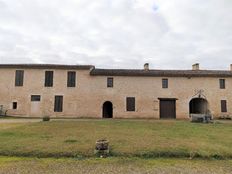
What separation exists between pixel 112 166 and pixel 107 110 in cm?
2127

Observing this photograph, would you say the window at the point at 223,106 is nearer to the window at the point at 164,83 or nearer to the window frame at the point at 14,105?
the window at the point at 164,83

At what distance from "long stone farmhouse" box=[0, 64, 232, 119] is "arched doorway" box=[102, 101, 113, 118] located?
0.88m

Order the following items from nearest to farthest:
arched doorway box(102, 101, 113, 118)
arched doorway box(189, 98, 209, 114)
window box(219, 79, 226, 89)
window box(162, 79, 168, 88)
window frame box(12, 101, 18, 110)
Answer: window frame box(12, 101, 18, 110), window box(162, 79, 168, 88), window box(219, 79, 226, 89), arched doorway box(189, 98, 209, 114), arched doorway box(102, 101, 113, 118)

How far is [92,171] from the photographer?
526cm

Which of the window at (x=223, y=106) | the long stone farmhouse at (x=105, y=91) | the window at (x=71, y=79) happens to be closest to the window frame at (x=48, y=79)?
the long stone farmhouse at (x=105, y=91)

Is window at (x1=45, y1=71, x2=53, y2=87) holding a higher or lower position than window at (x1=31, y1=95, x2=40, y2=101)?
higher

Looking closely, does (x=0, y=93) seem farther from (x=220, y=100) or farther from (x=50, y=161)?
(x=220, y=100)

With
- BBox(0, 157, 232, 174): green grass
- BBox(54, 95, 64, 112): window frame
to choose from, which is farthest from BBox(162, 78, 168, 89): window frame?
BBox(0, 157, 232, 174): green grass

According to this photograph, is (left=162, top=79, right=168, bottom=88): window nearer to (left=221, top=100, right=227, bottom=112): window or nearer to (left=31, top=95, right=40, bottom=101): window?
(left=221, top=100, right=227, bottom=112): window

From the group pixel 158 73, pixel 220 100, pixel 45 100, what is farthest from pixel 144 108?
pixel 45 100

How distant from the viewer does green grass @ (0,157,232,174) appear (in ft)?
17.5

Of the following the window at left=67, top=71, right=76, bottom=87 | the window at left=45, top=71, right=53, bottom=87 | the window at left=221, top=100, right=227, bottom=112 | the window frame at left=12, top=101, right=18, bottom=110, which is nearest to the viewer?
the window frame at left=12, top=101, right=18, bottom=110

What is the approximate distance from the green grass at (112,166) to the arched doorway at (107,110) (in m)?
20.0

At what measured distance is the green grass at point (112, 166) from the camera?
17.5 feet
